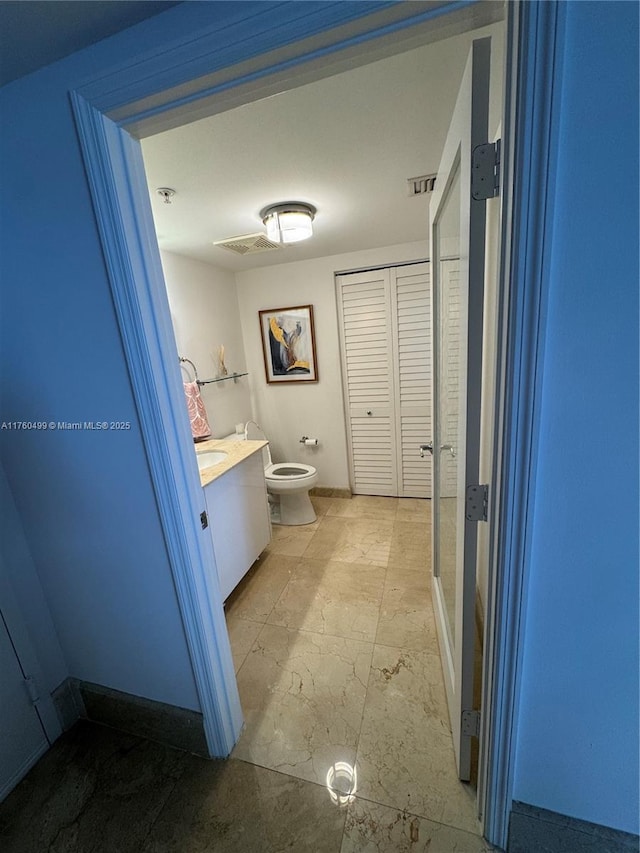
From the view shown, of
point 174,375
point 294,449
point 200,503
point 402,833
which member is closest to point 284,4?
point 174,375

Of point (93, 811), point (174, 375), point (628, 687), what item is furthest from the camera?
point (93, 811)

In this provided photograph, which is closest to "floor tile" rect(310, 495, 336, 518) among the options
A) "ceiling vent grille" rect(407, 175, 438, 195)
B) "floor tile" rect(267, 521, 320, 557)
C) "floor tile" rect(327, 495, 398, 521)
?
"floor tile" rect(327, 495, 398, 521)

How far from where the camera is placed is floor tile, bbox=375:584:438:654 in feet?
5.43

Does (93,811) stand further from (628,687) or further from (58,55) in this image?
(58,55)

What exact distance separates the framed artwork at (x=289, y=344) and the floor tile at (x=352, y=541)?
131 cm

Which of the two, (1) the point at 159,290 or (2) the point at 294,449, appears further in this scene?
(2) the point at 294,449

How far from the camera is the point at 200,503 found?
1106 mm

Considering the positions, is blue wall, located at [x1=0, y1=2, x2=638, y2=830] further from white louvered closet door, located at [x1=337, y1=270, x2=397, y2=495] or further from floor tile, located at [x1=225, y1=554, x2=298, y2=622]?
white louvered closet door, located at [x1=337, y1=270, x2=397, y2=495]

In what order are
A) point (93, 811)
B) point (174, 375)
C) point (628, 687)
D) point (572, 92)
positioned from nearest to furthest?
point (572, 92), point (628, 687), point (174, 375), point (93, 811)

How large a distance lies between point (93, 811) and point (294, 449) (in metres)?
2.54

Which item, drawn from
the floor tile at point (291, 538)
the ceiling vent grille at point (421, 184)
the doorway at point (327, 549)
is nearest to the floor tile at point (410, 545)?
the doorway at point (327, 549)

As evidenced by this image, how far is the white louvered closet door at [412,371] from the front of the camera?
2734 mm

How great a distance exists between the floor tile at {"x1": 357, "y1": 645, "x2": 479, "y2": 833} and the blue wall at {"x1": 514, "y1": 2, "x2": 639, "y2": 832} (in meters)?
0.28

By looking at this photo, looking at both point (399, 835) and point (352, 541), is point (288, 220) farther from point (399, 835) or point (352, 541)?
point (399, 835)
